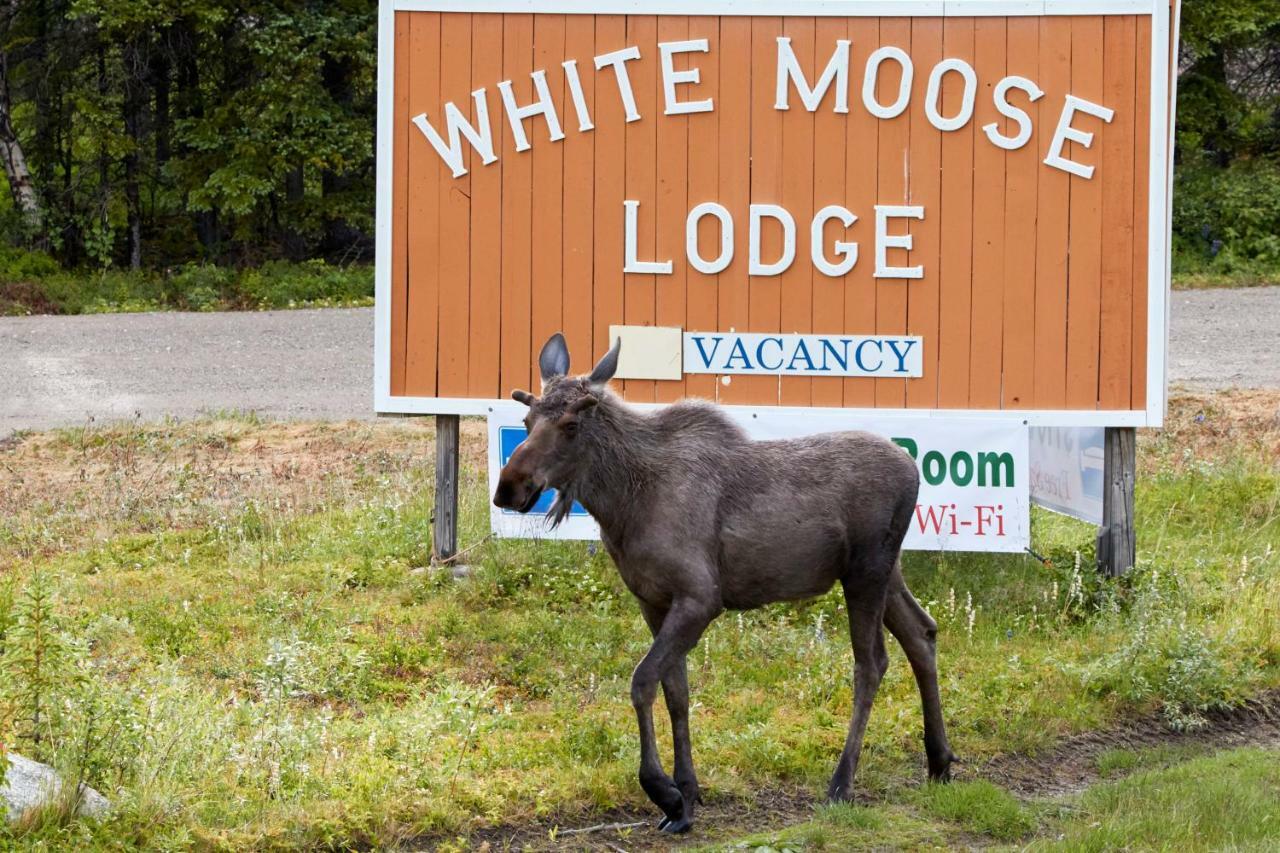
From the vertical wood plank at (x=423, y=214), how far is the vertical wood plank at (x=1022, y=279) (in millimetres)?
3597

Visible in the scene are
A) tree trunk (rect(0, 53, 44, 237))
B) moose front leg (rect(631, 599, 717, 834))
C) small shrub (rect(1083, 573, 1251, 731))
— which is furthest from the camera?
tree trunk (rect(0, 53, 44, 237))

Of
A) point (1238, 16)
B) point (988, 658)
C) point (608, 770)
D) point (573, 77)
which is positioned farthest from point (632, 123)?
point (1238, 16)

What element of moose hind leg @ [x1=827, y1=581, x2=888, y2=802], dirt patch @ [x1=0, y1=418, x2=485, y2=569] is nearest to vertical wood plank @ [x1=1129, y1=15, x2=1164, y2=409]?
moose hind leg @ [x1=827, y1=581, x2=888, y2=802]

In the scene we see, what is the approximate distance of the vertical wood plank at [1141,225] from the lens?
9.51 meters

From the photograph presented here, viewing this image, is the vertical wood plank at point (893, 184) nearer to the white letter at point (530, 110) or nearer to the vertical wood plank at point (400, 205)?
the white letter at point (530, 110)

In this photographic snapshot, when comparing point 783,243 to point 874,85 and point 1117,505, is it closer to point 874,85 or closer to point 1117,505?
point 874,85

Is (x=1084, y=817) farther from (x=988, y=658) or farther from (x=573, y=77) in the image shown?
(x=573, y=77)

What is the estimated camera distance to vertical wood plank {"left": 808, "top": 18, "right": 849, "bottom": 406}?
9.64 meters

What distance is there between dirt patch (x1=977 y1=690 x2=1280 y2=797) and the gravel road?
26.7 ft

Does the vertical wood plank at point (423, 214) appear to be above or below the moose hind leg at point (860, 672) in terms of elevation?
above

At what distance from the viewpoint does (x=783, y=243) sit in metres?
9.67

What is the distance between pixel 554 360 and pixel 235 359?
12165 mm

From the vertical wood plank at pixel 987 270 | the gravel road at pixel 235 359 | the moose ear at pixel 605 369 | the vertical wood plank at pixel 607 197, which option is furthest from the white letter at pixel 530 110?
the gravel road at pixel 235 359

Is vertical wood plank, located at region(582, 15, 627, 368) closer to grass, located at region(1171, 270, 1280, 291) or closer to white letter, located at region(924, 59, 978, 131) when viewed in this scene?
white letter, located at region(924, 59, 978, 131)
